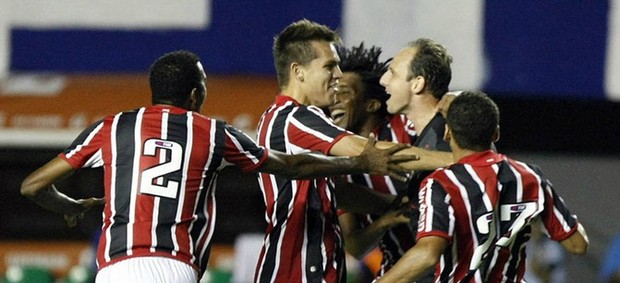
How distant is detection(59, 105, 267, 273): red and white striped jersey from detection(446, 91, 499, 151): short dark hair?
768 millimetres

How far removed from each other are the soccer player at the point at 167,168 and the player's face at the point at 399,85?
606mm

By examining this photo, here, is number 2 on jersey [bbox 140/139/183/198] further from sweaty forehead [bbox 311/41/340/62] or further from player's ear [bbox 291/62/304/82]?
sweaty forehead [bbox 311/41/340/62]

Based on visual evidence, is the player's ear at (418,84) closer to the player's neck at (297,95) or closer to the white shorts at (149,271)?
the player's neck at (297,95)

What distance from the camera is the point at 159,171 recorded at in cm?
637

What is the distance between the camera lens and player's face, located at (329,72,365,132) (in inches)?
294

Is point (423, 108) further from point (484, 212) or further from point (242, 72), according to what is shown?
point (242, 72)

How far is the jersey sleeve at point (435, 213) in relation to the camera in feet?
20.3

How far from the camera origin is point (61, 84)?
37.3 feet

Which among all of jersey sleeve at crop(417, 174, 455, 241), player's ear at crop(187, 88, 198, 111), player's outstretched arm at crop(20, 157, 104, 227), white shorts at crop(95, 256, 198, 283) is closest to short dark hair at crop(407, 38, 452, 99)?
jersey sleeve at crop(417, 174, 455, 241)

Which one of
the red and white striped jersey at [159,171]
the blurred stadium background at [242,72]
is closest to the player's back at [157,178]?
the red and white striped jersey at [159,171]

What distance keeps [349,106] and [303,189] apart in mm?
832

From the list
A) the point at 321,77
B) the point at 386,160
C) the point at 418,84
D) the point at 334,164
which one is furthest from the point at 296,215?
the point at 418,84

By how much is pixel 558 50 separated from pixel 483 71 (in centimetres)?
52

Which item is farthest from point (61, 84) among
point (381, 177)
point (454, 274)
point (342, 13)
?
point (454, 274)
